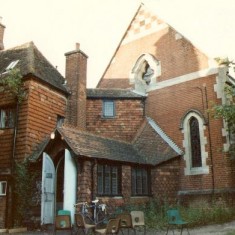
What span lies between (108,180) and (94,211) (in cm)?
176

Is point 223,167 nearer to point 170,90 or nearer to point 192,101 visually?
point 192,101

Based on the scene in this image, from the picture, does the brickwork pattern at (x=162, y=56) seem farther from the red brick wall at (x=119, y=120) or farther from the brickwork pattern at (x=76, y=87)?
the brickwork pattern at (x=76, y=87)

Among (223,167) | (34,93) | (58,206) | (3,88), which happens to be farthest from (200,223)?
(3,88)

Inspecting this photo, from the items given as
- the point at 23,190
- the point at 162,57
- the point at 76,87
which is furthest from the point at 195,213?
the point at 162,57

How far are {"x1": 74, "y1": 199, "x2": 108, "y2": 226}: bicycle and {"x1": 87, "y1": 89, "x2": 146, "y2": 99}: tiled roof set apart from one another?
784cm

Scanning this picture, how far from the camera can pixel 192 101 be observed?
17438mm

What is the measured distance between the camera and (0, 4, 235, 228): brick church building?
14.1 m

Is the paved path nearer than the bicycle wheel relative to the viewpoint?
Yes

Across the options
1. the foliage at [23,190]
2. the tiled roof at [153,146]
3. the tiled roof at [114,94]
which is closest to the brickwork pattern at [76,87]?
the tiled roof at [114,94]

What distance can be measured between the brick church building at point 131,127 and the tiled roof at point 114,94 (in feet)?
0.20

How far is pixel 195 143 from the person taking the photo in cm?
1694

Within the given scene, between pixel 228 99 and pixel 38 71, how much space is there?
9.62m

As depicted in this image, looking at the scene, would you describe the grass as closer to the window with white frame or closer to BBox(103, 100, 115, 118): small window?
the window with white frame

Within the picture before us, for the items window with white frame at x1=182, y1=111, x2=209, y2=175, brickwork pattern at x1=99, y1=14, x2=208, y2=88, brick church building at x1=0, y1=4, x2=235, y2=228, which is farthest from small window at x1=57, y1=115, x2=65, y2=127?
window with white frame at x1=182, y1=111, x2=209, y2=175
